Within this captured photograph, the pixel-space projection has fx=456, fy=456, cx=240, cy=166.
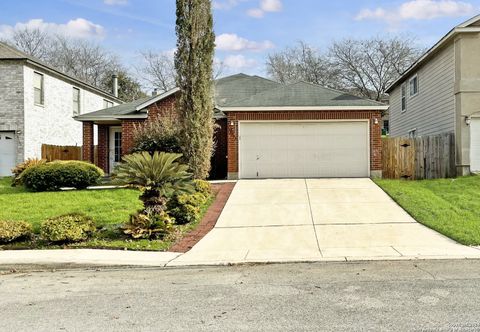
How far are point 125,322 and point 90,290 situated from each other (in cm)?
172

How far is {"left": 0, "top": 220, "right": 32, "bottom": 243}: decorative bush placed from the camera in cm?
976

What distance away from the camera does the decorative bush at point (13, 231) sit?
9.76 meters

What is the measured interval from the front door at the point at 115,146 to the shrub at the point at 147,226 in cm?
1330

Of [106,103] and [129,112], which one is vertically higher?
[106,103]

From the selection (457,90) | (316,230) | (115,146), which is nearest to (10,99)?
(115,146)

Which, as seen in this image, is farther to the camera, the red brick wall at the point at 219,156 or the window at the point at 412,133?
the window at the point at 412,133

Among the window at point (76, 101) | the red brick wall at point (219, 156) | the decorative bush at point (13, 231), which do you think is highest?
the window at point (76, 101)

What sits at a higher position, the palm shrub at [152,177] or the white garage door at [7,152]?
the white garage door at [7,152]

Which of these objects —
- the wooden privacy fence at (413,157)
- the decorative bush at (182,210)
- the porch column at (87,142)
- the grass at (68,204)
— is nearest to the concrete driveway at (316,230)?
the decorative bush at (182,210)

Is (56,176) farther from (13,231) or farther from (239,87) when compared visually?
(239,87)

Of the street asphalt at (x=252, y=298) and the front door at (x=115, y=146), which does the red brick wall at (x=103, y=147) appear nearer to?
the front door at (x=115, y=146)

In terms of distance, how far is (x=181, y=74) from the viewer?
1609cm

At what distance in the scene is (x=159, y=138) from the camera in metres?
17.5

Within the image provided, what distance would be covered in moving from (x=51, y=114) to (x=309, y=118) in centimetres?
1423
